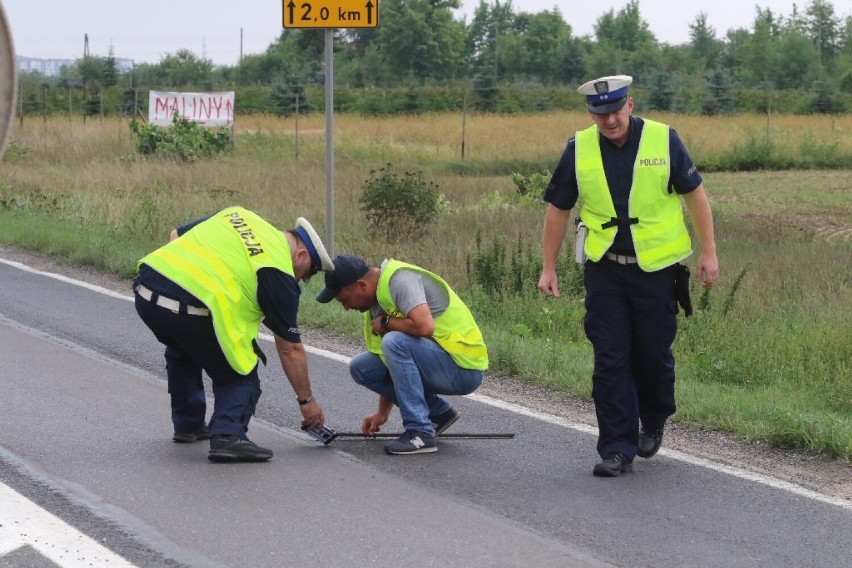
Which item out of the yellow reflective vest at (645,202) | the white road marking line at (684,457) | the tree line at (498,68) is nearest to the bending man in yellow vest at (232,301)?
the yellow reflective vest at (645,202)

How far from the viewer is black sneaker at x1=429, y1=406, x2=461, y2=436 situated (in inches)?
274

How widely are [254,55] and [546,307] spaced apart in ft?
328

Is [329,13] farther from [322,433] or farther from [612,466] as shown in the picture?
[612,466]

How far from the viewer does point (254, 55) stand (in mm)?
107938

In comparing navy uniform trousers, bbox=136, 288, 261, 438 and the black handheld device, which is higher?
navy uniform trousers, bbox=136, 288, 261, 438

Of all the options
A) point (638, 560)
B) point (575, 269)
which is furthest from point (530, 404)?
point (575, 269)

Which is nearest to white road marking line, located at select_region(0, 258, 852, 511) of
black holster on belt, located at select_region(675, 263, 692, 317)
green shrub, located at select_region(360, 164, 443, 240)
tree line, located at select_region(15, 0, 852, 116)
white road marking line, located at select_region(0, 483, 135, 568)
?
black holster on belt, located at select_region(675, 263, 692, 317)

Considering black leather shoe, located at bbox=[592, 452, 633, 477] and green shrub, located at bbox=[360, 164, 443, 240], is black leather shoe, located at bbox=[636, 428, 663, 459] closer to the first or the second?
black leather shoe, located at bbox=[592, 452, 633, 477]

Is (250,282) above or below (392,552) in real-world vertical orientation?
above

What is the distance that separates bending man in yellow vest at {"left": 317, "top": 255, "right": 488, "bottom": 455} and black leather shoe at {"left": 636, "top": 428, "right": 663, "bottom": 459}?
0.88 meters

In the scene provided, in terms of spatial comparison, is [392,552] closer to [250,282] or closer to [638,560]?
[638,560]

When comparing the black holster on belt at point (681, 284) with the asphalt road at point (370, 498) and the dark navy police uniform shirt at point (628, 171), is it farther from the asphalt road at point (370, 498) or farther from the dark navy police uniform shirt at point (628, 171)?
the asphalt road at point (370, 498)

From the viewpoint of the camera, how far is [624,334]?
6352 mm

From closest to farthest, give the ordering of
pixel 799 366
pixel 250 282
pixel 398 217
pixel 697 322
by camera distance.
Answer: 1. pixel 250 282
2. pixel 799 366
3. pixel 697 322
4. pixel 398 217
